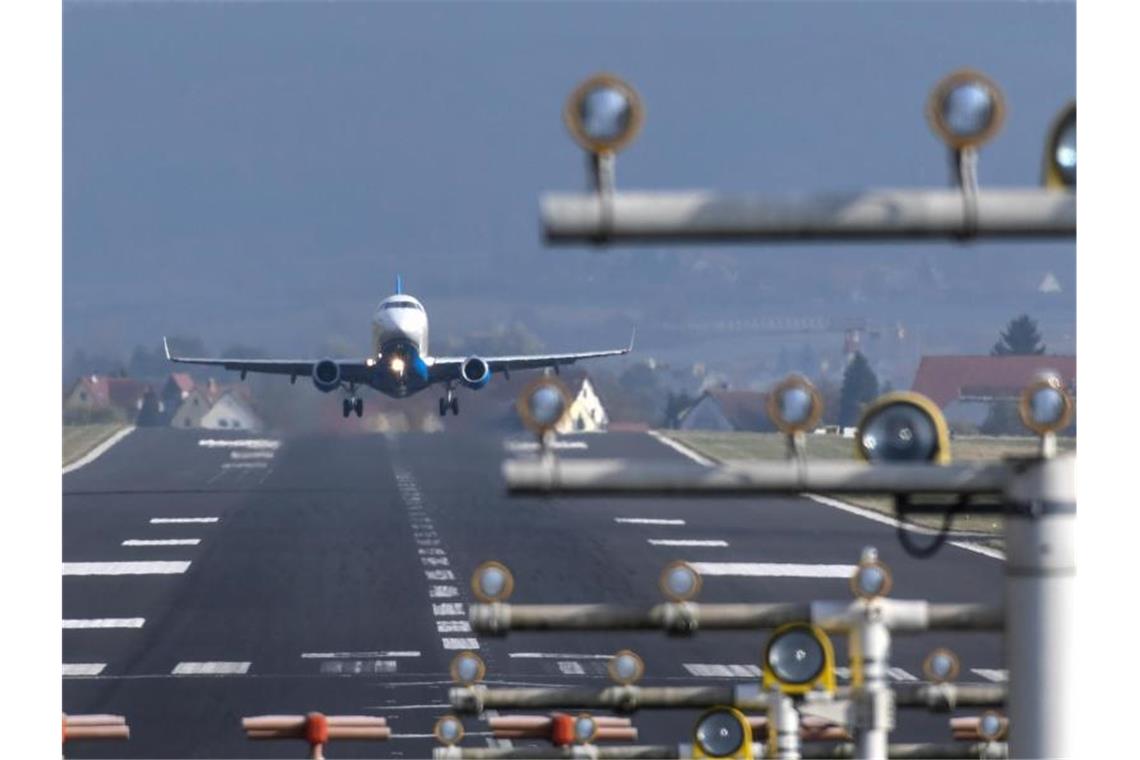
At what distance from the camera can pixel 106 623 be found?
186ft

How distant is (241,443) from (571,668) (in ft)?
238

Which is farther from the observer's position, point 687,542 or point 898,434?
point 687,542

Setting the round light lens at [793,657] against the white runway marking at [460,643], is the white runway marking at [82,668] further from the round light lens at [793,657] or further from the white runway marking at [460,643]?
the round light lens at [793,657]

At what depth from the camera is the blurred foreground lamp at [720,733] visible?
1364 cm

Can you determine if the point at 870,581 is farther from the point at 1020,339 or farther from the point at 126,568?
the point at 1020,339

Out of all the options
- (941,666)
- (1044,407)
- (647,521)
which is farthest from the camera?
(647,521)

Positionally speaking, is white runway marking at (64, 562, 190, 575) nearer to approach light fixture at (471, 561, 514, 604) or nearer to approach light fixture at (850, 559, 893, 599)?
approach light fixture at (471, 561, 514, 604)

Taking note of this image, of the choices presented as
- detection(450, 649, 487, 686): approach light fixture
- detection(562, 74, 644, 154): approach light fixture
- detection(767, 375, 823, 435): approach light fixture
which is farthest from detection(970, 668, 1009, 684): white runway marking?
detection(562, 74, 644, 154): approach light fixture

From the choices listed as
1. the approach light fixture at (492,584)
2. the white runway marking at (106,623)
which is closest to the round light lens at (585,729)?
the approach light fixture at (492,584)

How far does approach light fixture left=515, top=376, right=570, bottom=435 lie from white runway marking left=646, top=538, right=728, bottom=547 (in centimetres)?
6195

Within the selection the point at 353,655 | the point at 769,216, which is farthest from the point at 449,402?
the point at 769,216

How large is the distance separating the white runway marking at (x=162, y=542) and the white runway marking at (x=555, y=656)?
25.4 metres

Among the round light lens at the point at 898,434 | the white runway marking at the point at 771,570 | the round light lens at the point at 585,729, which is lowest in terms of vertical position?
the white runway marking at the point at 771,570
